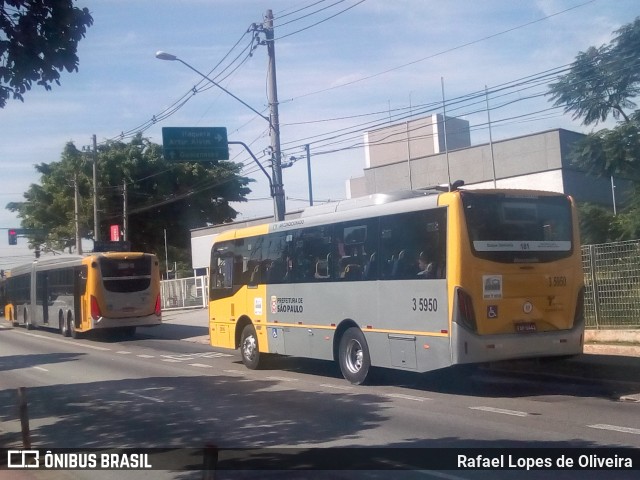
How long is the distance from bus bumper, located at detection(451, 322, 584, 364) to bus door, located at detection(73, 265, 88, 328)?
19447 mm

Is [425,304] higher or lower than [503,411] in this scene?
higher

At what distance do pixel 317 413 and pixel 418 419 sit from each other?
5.14 ft

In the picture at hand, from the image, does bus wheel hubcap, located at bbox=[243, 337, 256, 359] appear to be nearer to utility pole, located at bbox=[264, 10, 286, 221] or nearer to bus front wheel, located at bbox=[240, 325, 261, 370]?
bus front wheel, located at bbox=[240, 325, 261, 370]

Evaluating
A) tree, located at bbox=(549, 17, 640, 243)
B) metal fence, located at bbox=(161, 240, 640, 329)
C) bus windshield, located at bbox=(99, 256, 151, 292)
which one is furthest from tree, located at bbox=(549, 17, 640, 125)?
bus windshield, located at bbox=(99, 256, 151, 292)

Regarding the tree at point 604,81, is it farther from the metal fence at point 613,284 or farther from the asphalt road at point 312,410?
the asphalt road at point 312,410

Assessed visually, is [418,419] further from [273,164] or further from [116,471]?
[273,164]

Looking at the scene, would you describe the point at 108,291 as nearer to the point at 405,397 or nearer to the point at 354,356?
the point at 354,356

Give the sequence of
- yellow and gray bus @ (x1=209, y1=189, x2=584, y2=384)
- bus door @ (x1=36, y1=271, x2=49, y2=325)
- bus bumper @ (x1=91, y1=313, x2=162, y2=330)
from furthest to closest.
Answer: bus door @ (x1=36, y1=271, x2=49, y2=325) → bus bumper @ (x1=91, y1=313, x2=162, y2=330) → yellow and gray bus @ (x1=209, y1=189, x2=584, y2=384)

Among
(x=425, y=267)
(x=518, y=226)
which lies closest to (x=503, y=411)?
(x=425, y=267)

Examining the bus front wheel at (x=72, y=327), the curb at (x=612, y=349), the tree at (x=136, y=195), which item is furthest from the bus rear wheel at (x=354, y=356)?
the tree at (x=136, y=195)

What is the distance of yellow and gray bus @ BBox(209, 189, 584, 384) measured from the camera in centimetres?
1265

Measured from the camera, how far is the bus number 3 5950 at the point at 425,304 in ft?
42.6

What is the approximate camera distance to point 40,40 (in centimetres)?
973

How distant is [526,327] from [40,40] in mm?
8134
